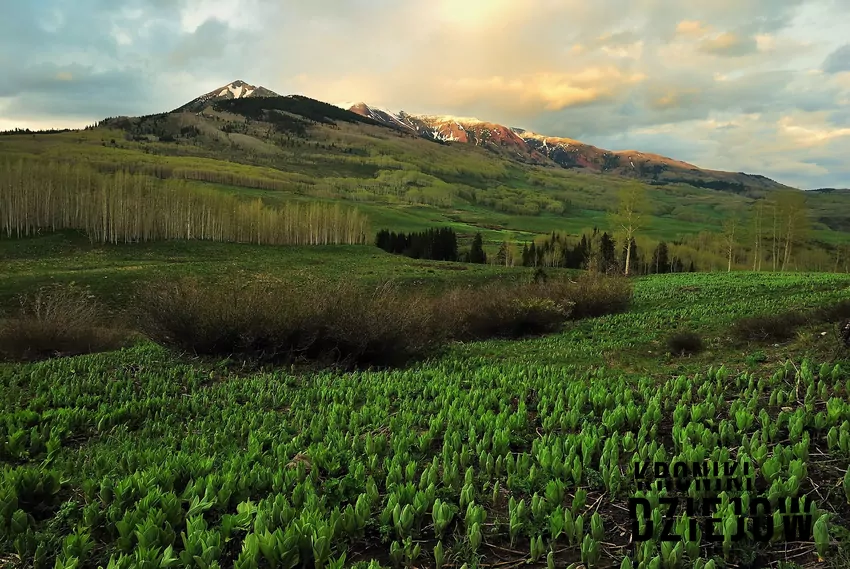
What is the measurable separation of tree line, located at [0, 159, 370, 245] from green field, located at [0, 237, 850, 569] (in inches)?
2735

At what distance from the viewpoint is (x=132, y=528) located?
4.25m

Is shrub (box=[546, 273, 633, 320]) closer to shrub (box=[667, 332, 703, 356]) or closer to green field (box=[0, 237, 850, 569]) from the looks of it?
shrub (box=[667, 332, 703, 356])

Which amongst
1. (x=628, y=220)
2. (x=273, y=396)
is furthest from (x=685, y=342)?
(x=628, y=220)

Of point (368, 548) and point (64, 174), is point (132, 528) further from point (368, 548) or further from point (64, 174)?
point (64, 174)

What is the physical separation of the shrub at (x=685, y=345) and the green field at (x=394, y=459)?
3133 millimetres

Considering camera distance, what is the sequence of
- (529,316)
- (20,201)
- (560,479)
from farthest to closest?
(20,201)
(529,316)
(560,479)

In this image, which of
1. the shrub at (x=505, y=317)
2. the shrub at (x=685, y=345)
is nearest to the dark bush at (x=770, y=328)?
the shrub at (x=685, y=345)

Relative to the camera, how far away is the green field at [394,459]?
4.04 meters

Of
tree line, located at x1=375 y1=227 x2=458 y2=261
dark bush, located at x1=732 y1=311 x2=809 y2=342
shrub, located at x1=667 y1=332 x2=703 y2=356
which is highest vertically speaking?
tree line, located at x1=375 y1=227 x2=458 y2=261

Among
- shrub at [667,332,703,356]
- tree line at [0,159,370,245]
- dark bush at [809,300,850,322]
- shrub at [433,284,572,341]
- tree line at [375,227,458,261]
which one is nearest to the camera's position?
dark bush at [809,300,850,322]

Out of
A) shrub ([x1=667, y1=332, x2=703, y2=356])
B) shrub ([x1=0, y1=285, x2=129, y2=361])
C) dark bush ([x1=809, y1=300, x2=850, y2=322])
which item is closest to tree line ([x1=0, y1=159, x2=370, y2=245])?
shrub ([x1=0, y1=285, x2=129, y2=361])

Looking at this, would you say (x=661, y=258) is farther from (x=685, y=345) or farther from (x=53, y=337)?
(x=53, y=337)

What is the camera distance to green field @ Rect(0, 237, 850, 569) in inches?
159

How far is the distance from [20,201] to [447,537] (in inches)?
3369
